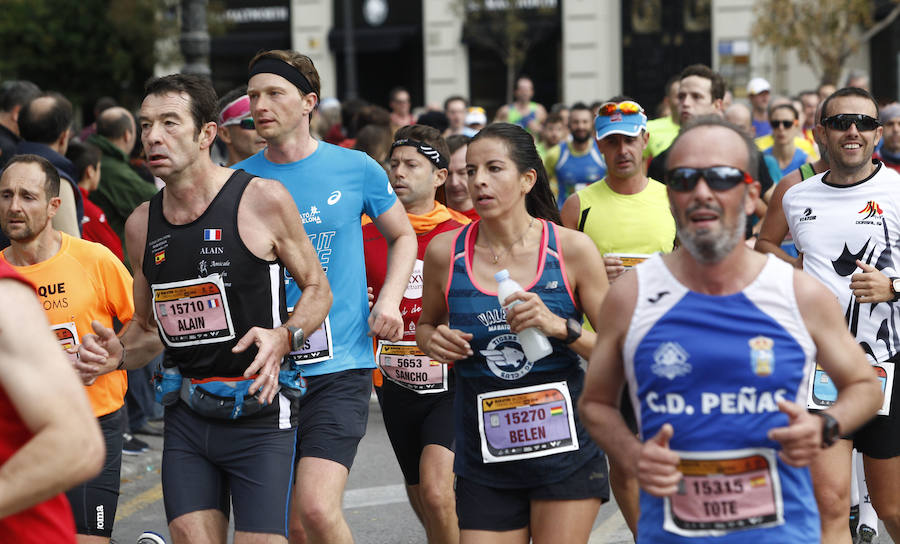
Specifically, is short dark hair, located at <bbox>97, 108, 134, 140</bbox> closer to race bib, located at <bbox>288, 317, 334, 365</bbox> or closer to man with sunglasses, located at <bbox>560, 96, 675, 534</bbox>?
man with sunglasses, located at <bbox>560, 96, 675, 534</bbox>

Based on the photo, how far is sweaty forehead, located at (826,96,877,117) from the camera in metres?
5.50

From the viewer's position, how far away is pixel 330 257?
523 cm

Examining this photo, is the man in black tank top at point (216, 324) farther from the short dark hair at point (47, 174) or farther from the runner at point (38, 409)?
the runner at point (38, 409)

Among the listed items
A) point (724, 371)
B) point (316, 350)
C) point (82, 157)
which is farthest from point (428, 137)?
point (724, 371)

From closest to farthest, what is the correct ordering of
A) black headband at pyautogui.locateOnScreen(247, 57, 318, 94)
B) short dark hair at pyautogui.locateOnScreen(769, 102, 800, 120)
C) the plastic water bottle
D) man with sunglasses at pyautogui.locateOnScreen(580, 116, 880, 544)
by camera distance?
1. man with sunglasses at pyautogui.locateOnScreen(580, 116, 880, 544)
2. the plastic water bottle
3. black headband at pyautogui.locateOnScreen(247, 57, 318, 94)
4. short dark hair at pyautogui.locateOnScreen(769, 102, 800, 120)

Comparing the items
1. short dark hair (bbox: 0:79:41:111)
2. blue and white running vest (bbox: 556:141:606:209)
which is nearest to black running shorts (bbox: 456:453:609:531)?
short dark hair (bbox: 0:79:41:111)

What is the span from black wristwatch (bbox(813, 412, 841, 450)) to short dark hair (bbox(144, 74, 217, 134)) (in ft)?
8.18

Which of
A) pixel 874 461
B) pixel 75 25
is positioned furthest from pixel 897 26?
pixel 874 461

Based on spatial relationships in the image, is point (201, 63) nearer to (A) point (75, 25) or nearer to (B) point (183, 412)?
(B) point (183, 412)

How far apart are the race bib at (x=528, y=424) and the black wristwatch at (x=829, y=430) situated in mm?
1287

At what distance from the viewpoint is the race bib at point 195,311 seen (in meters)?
4.48

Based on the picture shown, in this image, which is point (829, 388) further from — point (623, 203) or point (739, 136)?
point (739, 136)

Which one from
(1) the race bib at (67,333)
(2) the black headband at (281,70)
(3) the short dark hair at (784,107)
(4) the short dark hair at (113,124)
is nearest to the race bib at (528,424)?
(2) the black headband at (281,70)

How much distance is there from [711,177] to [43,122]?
5.74 m
